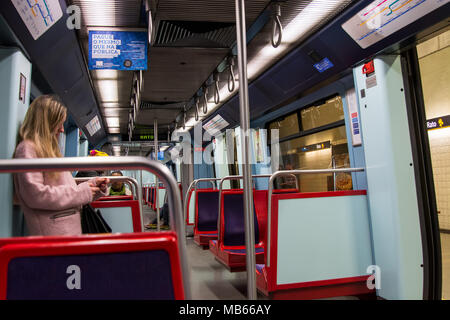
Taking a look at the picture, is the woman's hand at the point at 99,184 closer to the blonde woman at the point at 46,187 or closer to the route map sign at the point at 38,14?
the blonde woman at the point at 46,187

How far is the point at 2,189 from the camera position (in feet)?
7.11

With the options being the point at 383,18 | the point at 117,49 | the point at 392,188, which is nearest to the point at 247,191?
the point at 392,188

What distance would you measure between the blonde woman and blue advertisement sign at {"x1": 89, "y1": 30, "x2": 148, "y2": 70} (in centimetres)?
Result: 228

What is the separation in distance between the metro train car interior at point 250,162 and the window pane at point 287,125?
0.04 meters

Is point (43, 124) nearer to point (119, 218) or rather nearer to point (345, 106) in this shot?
point (119, 218)

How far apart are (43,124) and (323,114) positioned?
3.88 meters

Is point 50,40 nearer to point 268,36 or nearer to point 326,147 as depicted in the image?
point 268,36

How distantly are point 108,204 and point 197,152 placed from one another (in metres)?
7.53


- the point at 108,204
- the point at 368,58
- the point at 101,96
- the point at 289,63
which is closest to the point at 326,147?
the point at 289,63

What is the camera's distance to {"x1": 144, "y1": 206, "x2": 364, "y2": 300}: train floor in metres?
3.45

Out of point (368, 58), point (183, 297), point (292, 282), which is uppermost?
point (368, 58)

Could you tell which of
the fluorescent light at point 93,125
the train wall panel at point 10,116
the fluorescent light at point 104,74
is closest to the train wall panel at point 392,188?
the train wall panel at point 10,116

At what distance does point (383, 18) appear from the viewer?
2980 millimetres

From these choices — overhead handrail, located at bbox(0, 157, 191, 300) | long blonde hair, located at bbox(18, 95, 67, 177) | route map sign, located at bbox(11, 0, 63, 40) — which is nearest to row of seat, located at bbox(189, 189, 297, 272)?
long blonde hair, located at bbox(18, 95, 67, 177)
